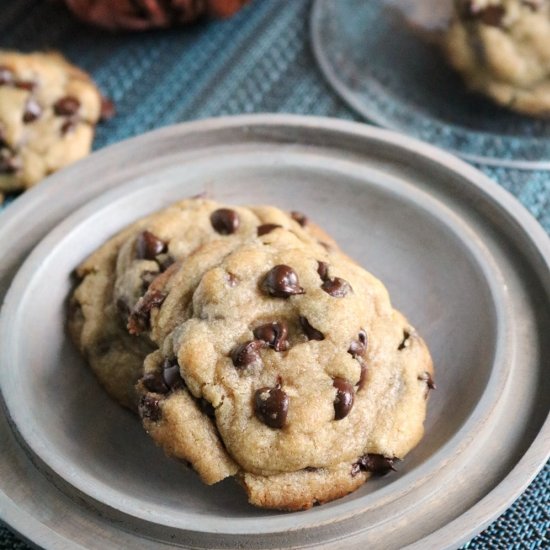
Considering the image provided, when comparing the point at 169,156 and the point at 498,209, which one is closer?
the point at 498,209

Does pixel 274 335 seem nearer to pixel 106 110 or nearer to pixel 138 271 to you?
pixel 138 271

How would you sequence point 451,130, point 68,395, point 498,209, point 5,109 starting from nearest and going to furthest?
point 68,395
point 498,209
point 5,109
point 451,130

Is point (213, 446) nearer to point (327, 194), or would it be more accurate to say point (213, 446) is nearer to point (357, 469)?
point (357, 469)

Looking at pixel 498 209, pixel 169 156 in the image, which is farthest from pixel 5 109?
pixel 498 209

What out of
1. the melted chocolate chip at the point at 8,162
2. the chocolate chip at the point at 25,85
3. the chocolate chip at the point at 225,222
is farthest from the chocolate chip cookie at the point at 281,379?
the chocolate chip at the point at 25,85

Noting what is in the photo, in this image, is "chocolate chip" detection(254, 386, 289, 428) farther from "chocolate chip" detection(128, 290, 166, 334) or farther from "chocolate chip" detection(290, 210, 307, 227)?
"chocolate chip" detection(290, 210, 307, 227)

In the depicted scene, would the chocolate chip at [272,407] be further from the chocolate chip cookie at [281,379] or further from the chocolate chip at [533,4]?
the chocolate chip at [533,4]

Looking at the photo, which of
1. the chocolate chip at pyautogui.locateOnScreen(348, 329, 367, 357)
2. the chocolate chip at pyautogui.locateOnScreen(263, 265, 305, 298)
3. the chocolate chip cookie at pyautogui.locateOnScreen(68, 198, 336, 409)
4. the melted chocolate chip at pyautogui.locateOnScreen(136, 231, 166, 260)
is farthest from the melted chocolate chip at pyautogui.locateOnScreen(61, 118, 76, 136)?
the chocolate chip at pyautogui.locateOnScreen(348, 329, 367, 357)
